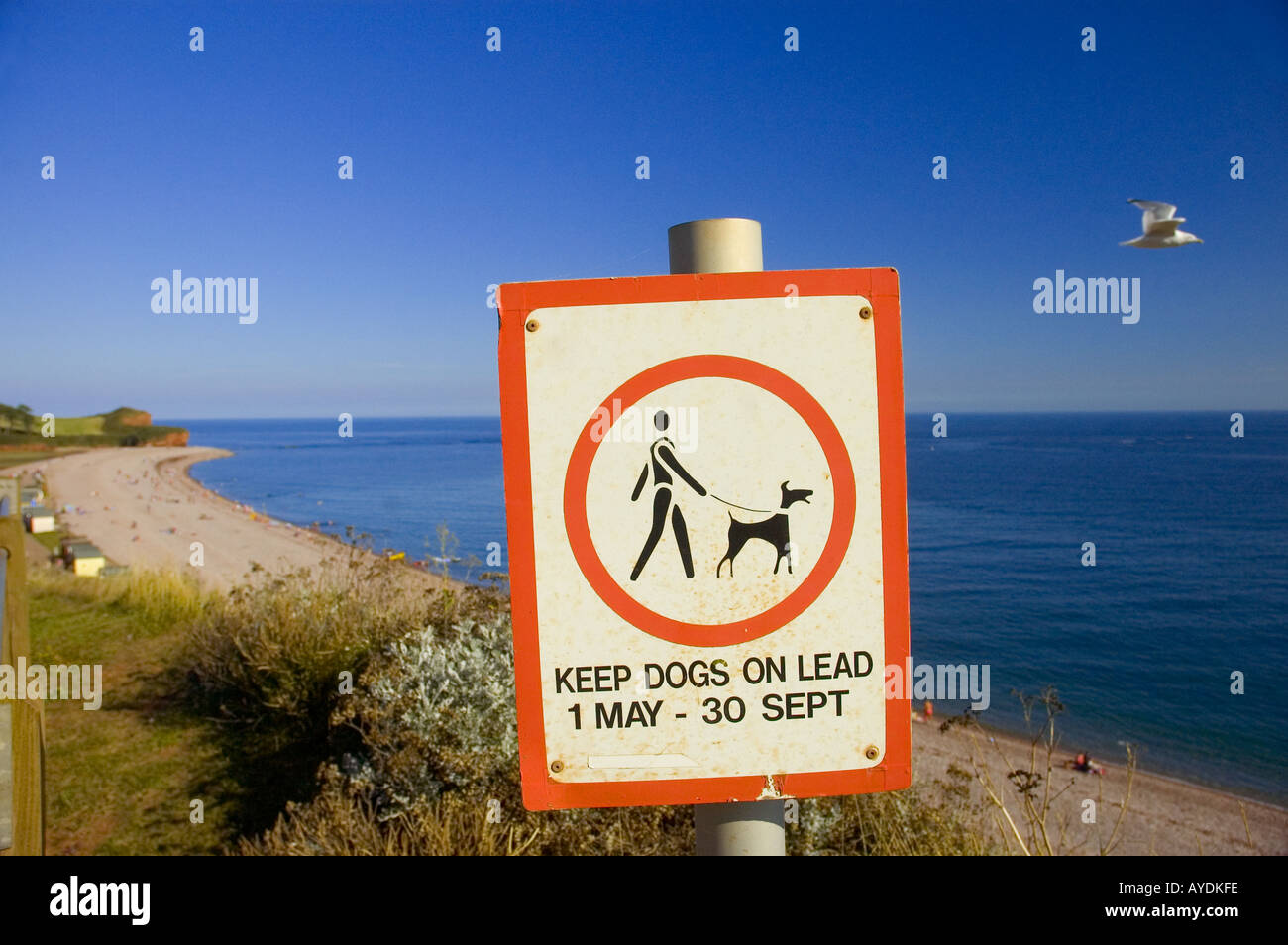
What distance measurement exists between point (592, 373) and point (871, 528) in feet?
1.89

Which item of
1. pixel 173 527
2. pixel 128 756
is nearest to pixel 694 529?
pixel 128 756

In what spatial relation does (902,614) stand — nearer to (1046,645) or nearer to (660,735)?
(660,735)

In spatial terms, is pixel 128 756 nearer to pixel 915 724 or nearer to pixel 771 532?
pixel 771 532

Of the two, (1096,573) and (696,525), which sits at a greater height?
(696,525)

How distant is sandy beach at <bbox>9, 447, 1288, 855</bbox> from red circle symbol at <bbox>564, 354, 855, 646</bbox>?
2095 mm

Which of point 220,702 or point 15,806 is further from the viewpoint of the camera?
point 220,702

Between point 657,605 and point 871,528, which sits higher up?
point 871,528

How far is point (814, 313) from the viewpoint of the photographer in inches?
51.3

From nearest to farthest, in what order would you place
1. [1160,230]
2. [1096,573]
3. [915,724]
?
[1160,230] < [915,724] < [1096,573]

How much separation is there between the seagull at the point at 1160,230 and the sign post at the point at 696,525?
8.15ft

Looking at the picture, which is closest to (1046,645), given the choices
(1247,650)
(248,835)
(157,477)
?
(1247,650)

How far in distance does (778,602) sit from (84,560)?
2053 cm

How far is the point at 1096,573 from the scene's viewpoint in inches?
1492

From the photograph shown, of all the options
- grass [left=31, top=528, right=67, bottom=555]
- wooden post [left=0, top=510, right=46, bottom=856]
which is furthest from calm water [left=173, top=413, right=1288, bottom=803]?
grass [left=31, top=528, right=67, bottom=555]
